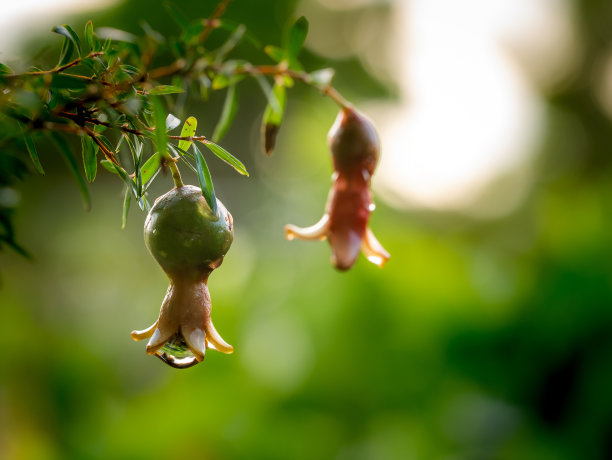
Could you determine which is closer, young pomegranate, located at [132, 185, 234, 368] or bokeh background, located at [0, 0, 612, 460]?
young pomegranate, located at [132, 185, 234, 368]

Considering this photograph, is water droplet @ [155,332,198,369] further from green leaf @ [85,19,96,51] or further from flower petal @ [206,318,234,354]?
green leaf @ [85,19,96,51]

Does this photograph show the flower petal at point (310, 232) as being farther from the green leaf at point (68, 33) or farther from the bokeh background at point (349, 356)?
the bokeh background at point (349, 356)

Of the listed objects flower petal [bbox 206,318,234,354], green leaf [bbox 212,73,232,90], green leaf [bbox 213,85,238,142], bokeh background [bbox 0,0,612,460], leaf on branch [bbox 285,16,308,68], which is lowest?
bokeh background [bbox 0,0,612,460]

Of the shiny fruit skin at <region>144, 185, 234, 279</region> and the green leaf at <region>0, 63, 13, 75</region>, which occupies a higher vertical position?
the green leaf at <region>0, 63, 13, 75</region>

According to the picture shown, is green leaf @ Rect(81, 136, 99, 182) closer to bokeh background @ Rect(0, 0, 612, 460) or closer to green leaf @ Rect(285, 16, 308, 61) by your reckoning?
green leaf @ Rect(285, 16, 308, 61)

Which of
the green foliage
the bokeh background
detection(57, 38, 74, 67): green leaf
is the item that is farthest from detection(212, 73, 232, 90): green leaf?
the bokeh background

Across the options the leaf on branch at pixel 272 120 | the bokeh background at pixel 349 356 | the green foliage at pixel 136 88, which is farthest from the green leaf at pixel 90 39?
the bokeh background at pixel 349 356
